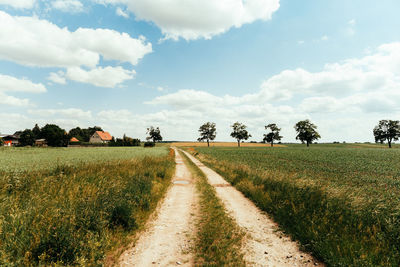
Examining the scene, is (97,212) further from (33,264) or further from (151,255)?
(151,255)

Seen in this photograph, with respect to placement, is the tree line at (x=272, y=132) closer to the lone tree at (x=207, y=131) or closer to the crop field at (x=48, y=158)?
the lone tree at (x=207, y=131)

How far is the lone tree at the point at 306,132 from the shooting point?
85.6m

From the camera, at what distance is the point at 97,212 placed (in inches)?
211

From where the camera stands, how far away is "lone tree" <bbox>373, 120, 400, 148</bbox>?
88000 millimetres

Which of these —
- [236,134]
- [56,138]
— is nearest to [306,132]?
[236,134]

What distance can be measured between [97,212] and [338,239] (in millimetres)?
7528

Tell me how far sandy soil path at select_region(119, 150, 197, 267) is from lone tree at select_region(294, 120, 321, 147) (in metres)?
96.1

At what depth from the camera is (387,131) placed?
91.1m

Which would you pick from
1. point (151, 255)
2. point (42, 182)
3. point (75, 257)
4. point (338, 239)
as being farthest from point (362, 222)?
point (42, 182)

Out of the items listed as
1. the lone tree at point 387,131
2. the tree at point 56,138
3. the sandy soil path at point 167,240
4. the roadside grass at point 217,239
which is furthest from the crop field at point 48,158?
the lone tree at point 387,131

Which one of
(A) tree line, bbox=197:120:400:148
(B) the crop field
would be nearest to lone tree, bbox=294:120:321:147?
(A) tree line, bbox=197:120:400:148

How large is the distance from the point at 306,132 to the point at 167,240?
99310mm

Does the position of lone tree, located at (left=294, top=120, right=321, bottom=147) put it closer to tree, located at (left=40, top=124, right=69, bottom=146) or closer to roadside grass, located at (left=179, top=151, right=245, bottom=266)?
roadside grass, located at (left=179, top=151, right=245, bottom=266)

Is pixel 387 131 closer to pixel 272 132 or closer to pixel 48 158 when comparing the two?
pixel 272 132
